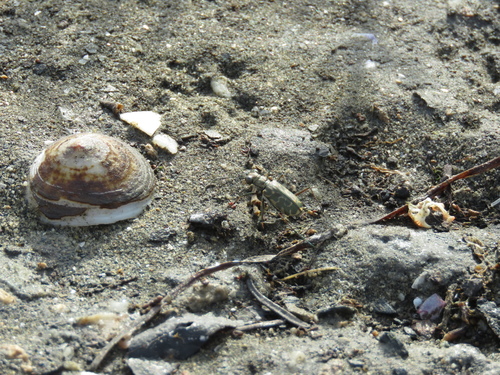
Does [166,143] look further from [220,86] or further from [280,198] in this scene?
[280,198]

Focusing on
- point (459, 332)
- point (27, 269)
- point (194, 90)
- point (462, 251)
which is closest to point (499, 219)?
point (462, 251)

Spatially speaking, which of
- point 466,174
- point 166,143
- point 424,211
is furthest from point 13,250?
point 466,174

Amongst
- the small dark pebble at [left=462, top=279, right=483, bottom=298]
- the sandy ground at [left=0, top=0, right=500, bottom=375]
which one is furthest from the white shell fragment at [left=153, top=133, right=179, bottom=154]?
the small dark pebble at [left=462, top=279, right=483, bottom=298]

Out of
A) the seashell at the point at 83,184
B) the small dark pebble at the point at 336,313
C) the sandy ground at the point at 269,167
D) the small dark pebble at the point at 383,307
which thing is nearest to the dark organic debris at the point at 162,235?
the sandy ground at the point at 269,167

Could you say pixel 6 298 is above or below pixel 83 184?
below

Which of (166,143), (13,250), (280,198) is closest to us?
(13,250)
